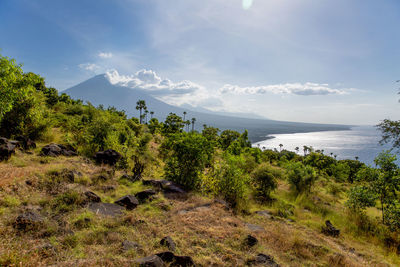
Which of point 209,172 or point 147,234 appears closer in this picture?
point 147,234

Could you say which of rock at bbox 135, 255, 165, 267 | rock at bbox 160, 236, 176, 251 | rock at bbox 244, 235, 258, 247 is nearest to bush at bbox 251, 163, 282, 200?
rock at bbox 244, 235, 258, 247

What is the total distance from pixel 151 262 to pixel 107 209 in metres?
2.95

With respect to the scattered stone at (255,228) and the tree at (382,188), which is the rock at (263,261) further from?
the tree at (382,188)

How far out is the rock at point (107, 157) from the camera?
1012cm

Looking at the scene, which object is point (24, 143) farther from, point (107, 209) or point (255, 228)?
point (255, 228)

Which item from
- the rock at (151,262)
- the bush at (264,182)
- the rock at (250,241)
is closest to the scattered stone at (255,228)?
the rock at (250,241)

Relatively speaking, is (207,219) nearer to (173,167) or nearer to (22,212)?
(173,167)

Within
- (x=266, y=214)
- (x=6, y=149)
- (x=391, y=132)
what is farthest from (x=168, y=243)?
(x=391, y=132)

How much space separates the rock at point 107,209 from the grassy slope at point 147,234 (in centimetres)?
30

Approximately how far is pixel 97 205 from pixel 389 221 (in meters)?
11.7

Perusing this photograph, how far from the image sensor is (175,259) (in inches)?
147

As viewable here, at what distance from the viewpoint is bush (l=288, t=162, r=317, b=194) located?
512 inches

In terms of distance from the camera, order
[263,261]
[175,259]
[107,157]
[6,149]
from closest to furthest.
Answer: [175,259] → [263,261] → [6,149] → [107,157]

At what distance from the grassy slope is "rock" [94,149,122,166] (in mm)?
2666
